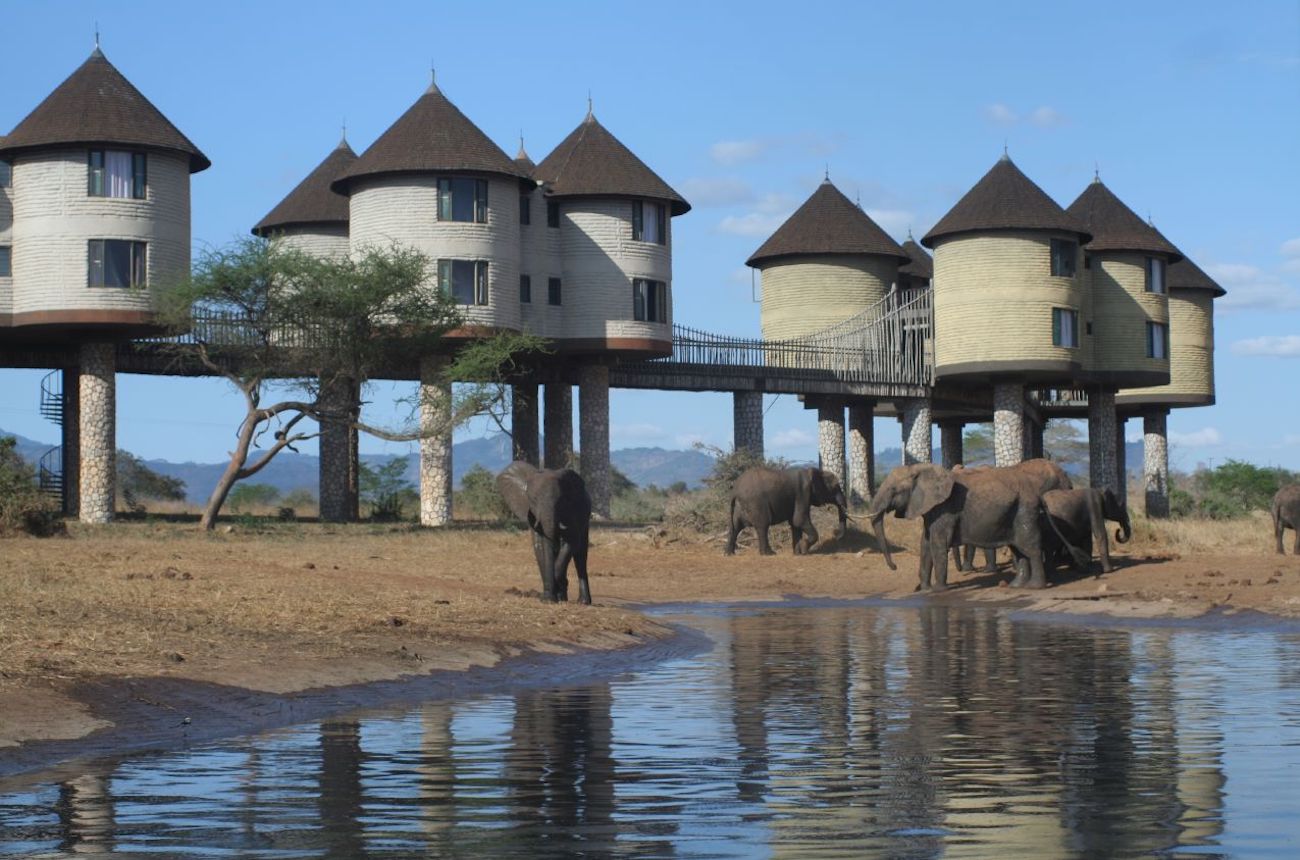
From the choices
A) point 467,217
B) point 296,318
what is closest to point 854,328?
point 467,217

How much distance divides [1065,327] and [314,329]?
1052 inches

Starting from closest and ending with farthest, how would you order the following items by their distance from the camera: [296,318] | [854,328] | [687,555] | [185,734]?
[185,734], [687,555], [296,318], [854,328]

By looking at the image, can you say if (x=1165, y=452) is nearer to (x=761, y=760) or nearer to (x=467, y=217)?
(x=467, y=217)

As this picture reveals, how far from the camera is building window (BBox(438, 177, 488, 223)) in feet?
183

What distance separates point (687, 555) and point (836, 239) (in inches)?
A: 1193

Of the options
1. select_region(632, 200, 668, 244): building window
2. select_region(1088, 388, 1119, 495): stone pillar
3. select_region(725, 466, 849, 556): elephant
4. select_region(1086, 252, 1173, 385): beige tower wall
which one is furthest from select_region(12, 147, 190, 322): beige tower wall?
select_region(1088, 388, 1119, 495): stone pillar

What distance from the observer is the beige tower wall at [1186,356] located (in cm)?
7794

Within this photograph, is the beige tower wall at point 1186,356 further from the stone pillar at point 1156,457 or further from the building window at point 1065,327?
the building window at point 1065,327

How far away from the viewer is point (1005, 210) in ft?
209

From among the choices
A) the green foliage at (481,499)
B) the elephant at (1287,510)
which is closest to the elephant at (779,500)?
the elephant at (1287,510)

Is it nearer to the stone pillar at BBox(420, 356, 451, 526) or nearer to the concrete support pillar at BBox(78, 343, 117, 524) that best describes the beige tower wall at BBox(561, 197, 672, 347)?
the stone pillar at BBox(420, 356, 451, 526)

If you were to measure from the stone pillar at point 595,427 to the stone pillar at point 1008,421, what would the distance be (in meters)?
14.1

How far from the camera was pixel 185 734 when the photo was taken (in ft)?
46.0

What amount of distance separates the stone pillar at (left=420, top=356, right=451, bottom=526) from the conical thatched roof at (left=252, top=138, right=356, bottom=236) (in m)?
9.53
